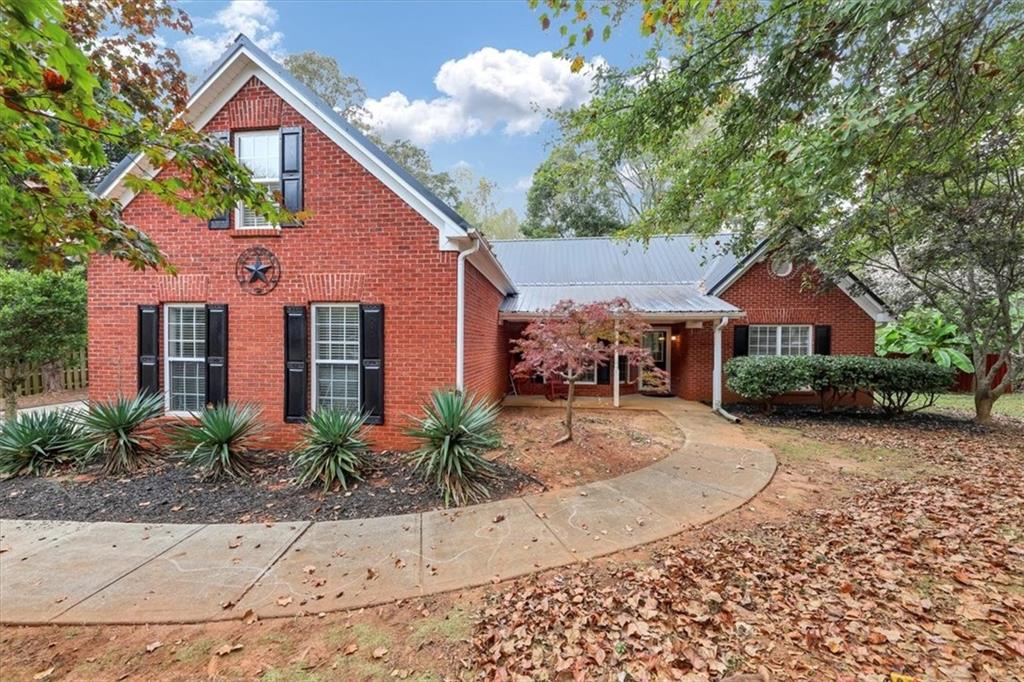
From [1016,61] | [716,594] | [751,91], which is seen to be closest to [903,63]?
[1016,61]

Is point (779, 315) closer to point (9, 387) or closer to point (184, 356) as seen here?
point (184, 356)

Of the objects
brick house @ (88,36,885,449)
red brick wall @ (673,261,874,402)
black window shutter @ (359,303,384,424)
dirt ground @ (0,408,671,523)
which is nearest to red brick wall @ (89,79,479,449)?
brick house @ (88,36,885,449)

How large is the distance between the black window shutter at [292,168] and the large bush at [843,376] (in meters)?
10.5

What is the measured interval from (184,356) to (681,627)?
8.43 m

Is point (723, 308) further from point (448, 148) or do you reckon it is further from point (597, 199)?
point (448, 148)

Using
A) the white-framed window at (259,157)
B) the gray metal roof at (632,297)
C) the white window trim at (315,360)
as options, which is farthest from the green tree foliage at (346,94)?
the white window trim at (315,360)

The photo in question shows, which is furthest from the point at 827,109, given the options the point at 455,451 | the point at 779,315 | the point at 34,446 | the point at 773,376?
the point at 34,446

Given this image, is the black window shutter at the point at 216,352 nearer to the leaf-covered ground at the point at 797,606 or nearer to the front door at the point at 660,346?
the leaf-covered ground at the point at 797,606

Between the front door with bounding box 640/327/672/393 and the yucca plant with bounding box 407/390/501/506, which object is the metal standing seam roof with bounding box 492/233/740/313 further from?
the yucca plant with bounding box 407/390/501/506

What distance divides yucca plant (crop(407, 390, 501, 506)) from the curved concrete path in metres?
0.45

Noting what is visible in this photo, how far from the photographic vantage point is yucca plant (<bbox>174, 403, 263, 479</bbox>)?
5.81 m

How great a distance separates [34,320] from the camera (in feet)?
28.1

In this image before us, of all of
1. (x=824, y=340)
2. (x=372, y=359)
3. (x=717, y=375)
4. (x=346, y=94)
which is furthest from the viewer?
(x=346, y=94)

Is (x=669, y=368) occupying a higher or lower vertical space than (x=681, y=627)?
higher
